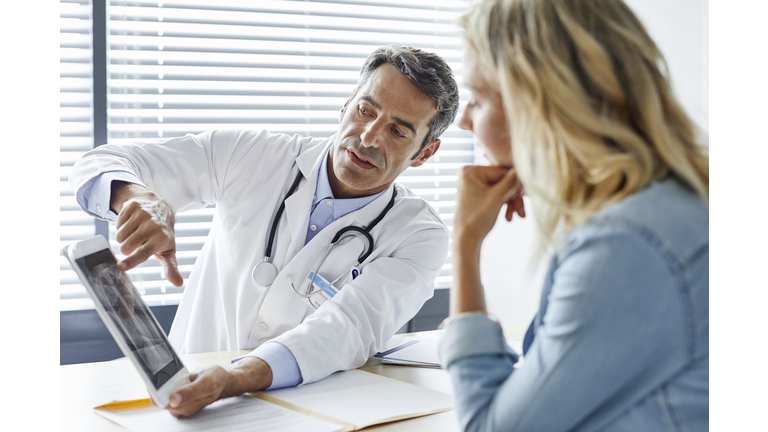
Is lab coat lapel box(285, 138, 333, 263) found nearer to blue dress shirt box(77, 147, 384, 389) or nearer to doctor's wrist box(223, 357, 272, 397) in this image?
blue dress shirt box(77, 147, 384, 389)

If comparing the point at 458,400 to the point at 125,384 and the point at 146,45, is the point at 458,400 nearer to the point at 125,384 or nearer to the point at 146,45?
the point at 125,384

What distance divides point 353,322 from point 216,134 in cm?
82

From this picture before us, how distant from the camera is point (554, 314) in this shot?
2.13 ft

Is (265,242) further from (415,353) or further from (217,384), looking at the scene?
(217,384)

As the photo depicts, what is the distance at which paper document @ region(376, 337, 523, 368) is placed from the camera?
4.52 feet

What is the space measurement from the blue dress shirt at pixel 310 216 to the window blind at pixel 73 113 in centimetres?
102

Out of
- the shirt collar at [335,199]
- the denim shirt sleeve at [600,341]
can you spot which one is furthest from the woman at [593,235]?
the shirt collar at [335,199]

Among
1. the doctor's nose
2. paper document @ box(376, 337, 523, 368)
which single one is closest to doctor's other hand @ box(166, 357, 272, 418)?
paper document @ box(376, 337, 523, 368)

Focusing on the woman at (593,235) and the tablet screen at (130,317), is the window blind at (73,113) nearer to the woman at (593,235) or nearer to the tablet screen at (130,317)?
the tablet screen at (130,317)

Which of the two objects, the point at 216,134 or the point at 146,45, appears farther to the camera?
the point at 146,45

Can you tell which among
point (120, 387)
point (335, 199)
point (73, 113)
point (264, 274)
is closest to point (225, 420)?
point (120, 387)
